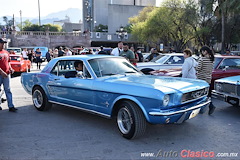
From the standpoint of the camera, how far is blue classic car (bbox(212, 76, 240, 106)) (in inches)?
212

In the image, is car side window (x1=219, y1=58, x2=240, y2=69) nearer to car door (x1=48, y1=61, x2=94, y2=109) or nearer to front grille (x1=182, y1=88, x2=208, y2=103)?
front grille (x1=182, y1=88, x2=208, y2=103)

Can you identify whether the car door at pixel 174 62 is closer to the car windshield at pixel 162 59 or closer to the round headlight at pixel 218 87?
the car windshield at pixel 162 59

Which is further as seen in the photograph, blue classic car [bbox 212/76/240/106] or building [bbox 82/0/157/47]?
building [bbox 82/0/157/47]

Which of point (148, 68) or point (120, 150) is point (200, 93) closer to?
point (120, 150)

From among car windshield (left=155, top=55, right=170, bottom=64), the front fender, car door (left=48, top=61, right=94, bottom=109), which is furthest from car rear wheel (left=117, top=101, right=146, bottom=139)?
car windshield (left=155, top=55, right=170, bottom=64)

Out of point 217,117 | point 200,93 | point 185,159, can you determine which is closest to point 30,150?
→ point 185,159

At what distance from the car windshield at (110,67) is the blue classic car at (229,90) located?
91.0 inches

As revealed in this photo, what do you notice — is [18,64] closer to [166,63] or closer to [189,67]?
[166,63]

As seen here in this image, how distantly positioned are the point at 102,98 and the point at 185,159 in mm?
1806

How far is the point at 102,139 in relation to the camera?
412 cm

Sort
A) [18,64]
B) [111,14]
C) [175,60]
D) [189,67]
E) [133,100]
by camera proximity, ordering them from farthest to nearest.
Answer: [111,14] → [18,64] → [175,60] → [189,67] → [133,100]

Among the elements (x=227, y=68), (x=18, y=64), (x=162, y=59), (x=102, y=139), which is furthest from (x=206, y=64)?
(x=18, y=64)

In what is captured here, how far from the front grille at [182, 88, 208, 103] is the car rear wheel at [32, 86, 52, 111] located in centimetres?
353

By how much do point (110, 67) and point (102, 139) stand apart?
61.9 inches
